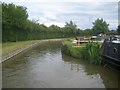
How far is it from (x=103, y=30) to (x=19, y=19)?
38.6 m

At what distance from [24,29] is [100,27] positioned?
110 ft

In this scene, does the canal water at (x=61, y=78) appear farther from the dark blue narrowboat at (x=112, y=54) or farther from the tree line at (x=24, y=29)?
the tree line at (x=24, y=29)

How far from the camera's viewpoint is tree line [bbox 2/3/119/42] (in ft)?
146

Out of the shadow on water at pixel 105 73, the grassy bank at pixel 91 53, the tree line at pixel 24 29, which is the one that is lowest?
the shadow on water at pixel 105 73

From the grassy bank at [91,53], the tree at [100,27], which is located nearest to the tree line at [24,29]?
the tree at [100,27]

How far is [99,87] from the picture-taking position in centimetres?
1347

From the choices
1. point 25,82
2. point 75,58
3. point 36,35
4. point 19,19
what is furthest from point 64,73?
point 36,35

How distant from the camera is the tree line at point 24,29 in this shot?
4447 cm

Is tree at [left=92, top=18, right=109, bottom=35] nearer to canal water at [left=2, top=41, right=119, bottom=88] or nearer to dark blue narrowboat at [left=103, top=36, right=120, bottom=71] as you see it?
dark blue narrowboat at [left=103, top=36, right=120, bottom=71]

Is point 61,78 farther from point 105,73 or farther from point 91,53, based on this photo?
point 91,53

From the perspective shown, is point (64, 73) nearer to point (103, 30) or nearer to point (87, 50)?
point (87, 50)

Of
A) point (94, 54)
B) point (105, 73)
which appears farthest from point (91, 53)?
point (105, 73)

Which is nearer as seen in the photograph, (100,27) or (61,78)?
(61,78)

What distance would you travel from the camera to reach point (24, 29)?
5409 centimetres
